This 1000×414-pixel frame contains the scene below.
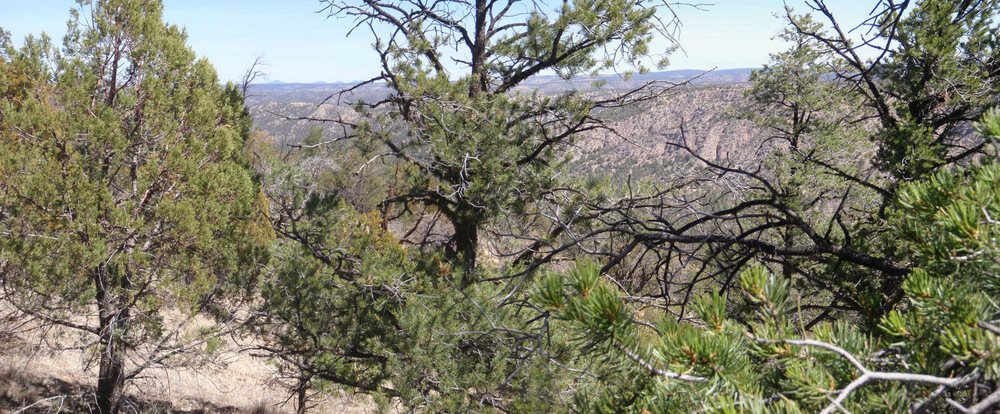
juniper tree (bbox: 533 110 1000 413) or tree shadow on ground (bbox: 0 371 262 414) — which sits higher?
juniper tree (bbox: 533 110 1000 413)

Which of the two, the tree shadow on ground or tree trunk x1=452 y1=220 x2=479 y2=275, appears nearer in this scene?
tree trunk x1=452 y1=220 x2=479 y2=275

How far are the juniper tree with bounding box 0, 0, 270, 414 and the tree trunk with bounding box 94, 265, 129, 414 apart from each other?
17 mm

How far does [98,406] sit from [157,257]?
2020 millimetres

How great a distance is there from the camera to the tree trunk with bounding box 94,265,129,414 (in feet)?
18.1

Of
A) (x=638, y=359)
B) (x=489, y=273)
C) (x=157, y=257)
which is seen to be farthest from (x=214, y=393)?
(x=638, y=359)

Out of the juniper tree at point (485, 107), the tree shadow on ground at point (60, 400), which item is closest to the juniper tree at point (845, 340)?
the juniper tree at point (485, 107)

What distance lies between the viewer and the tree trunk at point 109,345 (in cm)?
552

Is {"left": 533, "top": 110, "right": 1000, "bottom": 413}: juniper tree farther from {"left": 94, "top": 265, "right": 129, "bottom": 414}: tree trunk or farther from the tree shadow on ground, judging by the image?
the tree shadow on ground

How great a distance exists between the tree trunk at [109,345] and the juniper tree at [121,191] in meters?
0.02

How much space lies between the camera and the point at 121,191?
5793 millimetres

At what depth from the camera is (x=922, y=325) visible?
0.97 m

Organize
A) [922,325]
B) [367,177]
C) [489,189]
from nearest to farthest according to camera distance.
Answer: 1. [922,325]
2. [489,189]
3. [367,177]

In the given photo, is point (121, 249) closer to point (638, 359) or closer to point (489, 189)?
point (489, 189)

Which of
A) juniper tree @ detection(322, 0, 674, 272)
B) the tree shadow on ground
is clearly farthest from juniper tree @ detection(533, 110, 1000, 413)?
the tree shadow on ground
